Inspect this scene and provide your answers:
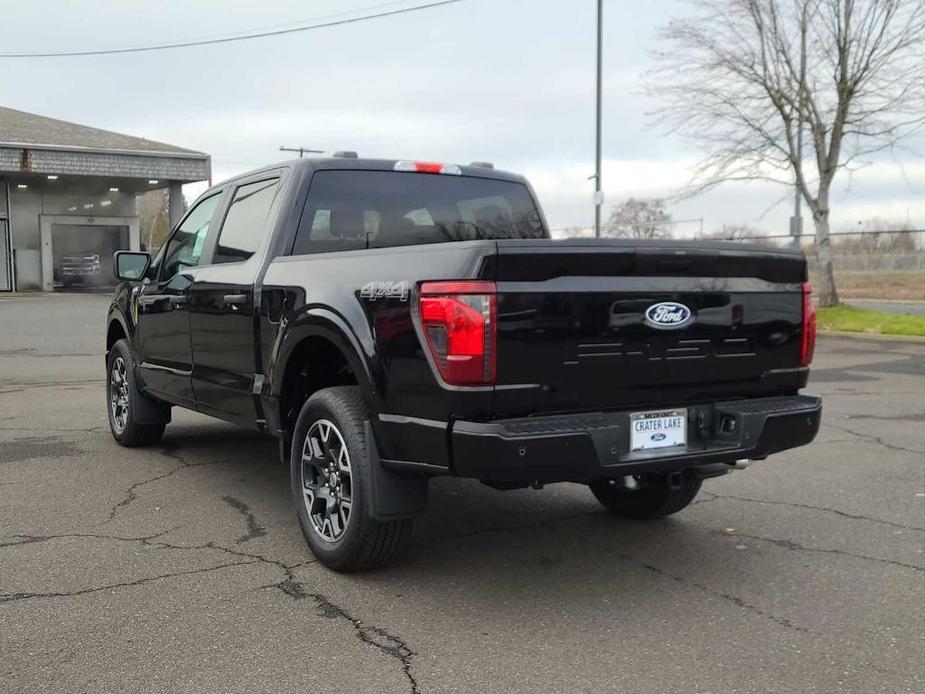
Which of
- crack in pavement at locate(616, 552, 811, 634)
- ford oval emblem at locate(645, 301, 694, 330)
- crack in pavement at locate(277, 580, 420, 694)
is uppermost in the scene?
ford oval emblem at locate(645, 301, 694, 330)

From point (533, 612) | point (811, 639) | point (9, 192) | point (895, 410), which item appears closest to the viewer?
point (811, 639)

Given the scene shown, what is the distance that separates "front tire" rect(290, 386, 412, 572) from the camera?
3.72 m

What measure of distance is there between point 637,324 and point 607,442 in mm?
497

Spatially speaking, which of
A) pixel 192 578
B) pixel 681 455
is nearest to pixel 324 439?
pixel 192 578

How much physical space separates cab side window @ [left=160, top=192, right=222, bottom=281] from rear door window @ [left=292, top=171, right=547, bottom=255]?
1138 mm

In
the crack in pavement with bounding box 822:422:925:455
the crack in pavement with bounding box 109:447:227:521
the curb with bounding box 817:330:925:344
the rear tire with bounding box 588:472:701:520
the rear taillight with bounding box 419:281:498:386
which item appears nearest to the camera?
A: the rear taillight with bounding box 419:281:498:386

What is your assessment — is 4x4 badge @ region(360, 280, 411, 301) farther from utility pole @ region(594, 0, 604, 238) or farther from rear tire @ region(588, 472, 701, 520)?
utility pole @ region(594, 0, 604, 238)

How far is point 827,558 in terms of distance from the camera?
4.23 meters

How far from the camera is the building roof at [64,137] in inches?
1201

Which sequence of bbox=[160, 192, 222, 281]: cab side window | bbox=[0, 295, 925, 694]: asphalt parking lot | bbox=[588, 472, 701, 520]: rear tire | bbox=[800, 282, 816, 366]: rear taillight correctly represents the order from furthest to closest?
bbox=[160, 192, 222, 281]: cab side window, bbox=[588, 472, 701, 520]: rear tire, bbox=[800, 282, 816, 366]: rear taillight, bbox=[0, 295, 925, 694]: asphalt parking lot

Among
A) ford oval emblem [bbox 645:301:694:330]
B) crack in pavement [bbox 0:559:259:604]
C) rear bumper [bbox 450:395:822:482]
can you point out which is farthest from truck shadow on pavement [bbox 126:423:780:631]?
ford oval emblem [bbox 645:301:694:330]

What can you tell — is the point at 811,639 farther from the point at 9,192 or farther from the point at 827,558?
Answer: the point at 9,192

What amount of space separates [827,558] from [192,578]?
2.97 meters

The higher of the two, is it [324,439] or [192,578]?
[324,439]
